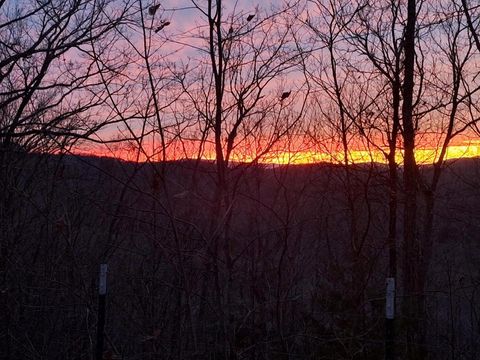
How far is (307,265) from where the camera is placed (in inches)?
466

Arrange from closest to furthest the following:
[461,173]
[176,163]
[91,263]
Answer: [91,263]
[176,163]
[461,173]

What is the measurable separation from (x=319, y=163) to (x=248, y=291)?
213 inches

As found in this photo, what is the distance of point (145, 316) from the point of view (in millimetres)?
8211

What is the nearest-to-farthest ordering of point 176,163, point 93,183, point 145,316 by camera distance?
1. point 145,316
2. point 176,163
3. point 93,183

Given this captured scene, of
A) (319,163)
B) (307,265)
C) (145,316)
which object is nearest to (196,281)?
(145,316)

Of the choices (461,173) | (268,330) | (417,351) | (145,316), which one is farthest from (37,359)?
(461,173)

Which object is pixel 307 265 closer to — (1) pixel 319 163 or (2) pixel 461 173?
(1) pixel 319 163

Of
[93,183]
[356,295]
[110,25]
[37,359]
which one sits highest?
[110,25]

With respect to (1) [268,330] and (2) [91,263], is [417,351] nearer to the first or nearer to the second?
(1) [268,330]

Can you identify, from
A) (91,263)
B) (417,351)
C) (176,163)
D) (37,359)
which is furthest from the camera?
(176,163)

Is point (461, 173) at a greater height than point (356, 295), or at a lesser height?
greater

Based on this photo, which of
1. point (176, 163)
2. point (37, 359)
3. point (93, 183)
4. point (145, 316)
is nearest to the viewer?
point (37, 359)

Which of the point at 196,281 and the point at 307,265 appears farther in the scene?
the point at 307,265

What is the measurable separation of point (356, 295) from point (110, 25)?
16.6 feet
